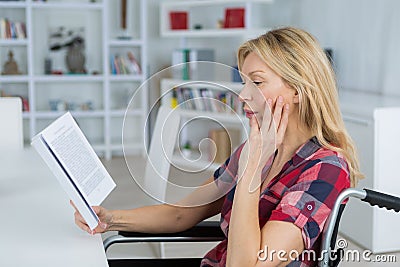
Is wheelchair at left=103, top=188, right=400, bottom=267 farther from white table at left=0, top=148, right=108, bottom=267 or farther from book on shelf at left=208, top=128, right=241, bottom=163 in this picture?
book on shelf at left=208, top=128, right=241, bottom=163

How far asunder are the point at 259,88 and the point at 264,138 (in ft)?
0.37

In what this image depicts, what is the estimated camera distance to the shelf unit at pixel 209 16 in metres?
5.06

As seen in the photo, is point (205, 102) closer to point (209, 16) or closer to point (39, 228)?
point (39, 228)

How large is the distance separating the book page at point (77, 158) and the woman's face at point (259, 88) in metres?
0.39

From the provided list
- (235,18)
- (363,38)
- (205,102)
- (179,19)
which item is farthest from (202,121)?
(179,19)

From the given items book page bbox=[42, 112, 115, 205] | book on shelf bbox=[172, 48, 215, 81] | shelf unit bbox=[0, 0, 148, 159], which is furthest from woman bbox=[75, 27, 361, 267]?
shelf unit bbox=[0, 0, 148, 159]

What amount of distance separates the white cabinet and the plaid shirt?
181cm

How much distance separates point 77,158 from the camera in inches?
56.2

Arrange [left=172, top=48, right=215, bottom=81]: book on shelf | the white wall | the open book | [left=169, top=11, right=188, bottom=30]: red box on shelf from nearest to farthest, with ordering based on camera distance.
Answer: the open book < the white wall < [left=172, top=48, right=215, bottom=81]: book on shelf < [left=169, top=11, right=188, bottom=30]: red box on shelf

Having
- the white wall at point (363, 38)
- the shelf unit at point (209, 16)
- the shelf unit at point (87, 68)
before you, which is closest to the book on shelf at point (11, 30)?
the shelf unit at point (87, 68)

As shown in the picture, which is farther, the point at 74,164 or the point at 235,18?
the point at 235,18

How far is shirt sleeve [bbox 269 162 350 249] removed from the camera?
1386 mm

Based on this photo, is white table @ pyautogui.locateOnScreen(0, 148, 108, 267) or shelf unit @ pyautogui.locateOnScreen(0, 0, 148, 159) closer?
white table @ pyautogui.locateOnScreen(0, 148, 108, 267)

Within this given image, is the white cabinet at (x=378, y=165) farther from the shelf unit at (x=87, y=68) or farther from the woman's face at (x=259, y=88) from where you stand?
the shelf unit at (x=87, y=68)
